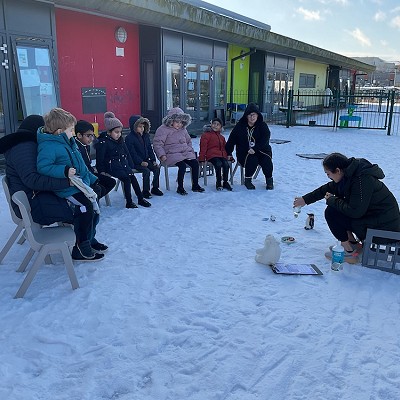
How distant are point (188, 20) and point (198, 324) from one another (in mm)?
9154

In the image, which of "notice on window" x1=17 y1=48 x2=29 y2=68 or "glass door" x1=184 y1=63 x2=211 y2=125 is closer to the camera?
"notice on window" x1=17 y1=48 x2=29 y2=68

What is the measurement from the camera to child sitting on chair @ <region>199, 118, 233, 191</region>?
21.1ft

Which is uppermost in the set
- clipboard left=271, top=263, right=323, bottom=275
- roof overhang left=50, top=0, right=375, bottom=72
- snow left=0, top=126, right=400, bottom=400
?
roof overhang left=50, top=0, right=375, bottom=72

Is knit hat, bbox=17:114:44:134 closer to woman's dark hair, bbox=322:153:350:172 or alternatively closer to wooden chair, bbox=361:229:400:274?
woman's dark hair, bbox=322:153:350:172

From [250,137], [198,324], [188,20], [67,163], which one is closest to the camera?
[198,324]

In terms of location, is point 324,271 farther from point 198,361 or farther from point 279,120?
point 279,120

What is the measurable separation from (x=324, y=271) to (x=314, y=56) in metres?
18.9

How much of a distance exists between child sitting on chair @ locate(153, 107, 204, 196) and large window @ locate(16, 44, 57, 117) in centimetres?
281

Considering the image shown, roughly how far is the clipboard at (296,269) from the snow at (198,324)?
59 mm

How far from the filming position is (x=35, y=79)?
7586 millimetres

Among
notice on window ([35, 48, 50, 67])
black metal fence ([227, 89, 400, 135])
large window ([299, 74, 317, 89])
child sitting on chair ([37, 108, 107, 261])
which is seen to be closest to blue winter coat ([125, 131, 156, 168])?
child sitting on chair ([37, 108, 107, 261])

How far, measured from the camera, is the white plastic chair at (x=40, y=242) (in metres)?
2.99

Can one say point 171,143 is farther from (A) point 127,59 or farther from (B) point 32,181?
(A) point 127,59

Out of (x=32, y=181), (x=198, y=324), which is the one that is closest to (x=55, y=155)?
(x=32, y=181)
